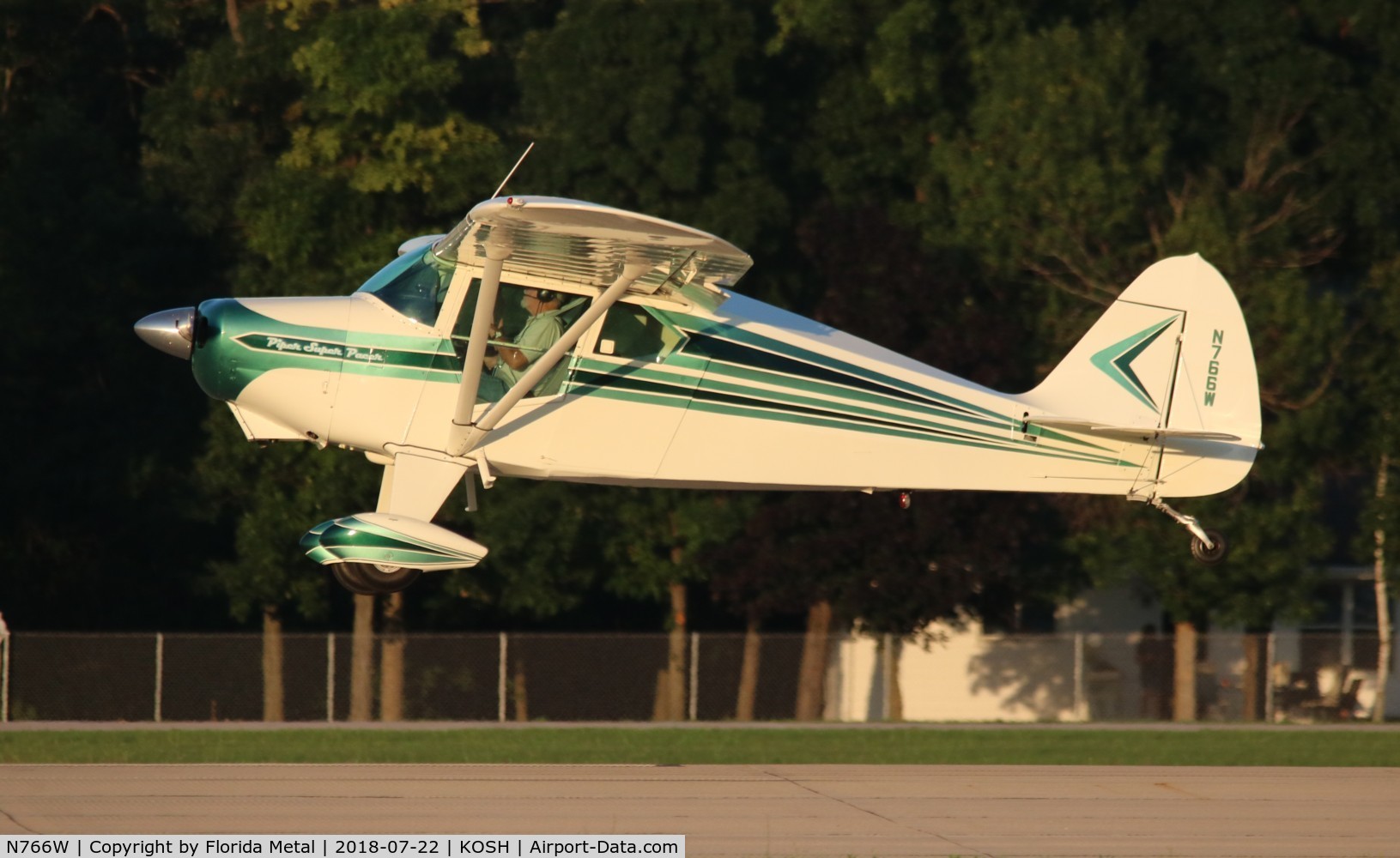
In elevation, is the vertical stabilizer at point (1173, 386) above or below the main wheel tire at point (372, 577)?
above

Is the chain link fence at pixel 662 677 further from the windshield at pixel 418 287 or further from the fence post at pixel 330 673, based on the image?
the windshield at pixel 418 287

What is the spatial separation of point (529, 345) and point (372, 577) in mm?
2152

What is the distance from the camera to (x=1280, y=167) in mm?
28797

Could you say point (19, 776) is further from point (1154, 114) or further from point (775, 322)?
point (1154, 114)

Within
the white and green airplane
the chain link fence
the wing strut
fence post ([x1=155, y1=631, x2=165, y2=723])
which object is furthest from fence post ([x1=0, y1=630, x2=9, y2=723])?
the wing strut

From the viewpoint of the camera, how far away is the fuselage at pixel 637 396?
14.2 meters

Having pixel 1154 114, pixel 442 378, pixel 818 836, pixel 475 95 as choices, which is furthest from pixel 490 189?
pixel 818 836

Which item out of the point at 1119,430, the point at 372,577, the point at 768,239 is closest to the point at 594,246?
the point at 372,577

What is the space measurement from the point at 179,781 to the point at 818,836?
5342mm

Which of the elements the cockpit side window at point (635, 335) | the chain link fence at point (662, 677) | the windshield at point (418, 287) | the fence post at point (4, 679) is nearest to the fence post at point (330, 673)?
the chain link fence at point (662, 677)

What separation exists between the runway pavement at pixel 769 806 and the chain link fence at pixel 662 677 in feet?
31.7

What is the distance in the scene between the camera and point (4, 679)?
2397cm

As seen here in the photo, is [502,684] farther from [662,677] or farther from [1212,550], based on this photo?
[1212,550]

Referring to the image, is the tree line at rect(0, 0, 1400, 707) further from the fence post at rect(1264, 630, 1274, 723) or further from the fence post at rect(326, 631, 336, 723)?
the fence post at rect(326, 631, 336, 723)
